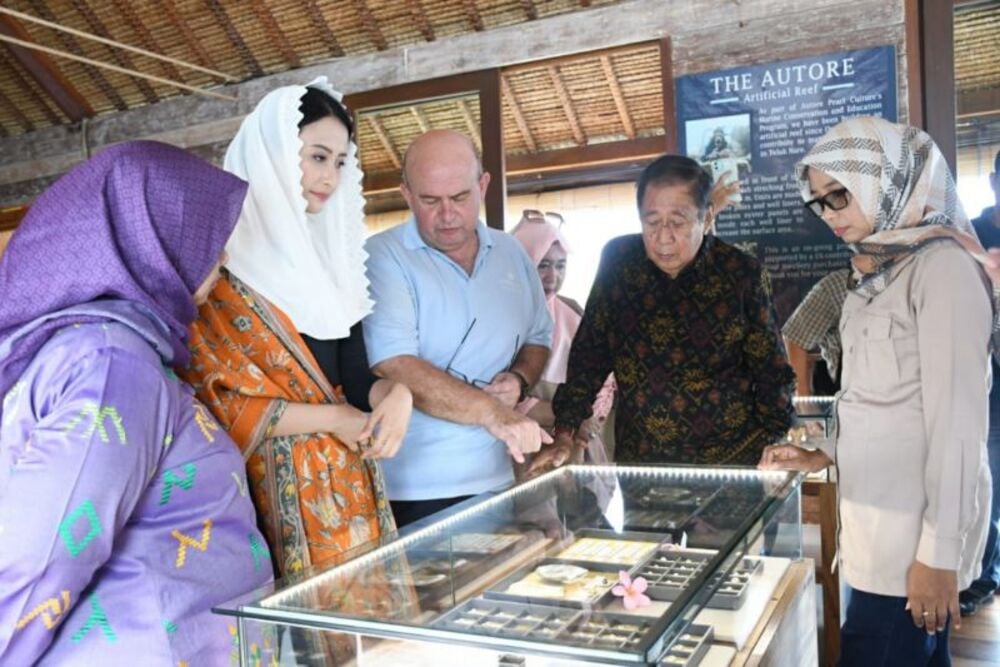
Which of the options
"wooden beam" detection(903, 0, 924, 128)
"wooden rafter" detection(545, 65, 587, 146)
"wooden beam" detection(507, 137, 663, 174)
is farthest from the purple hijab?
"wooden beam" detection(507, 137, 663, 174)

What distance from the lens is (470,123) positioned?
4.70m

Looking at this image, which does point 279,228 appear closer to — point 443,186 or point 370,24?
point 443,186

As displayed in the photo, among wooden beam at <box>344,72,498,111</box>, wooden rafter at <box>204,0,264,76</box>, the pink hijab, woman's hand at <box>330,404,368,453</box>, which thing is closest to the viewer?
woman's hand at <box>330,404,368,453</box>

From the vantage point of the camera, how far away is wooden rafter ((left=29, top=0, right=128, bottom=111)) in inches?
220

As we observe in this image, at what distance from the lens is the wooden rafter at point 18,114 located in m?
6.27

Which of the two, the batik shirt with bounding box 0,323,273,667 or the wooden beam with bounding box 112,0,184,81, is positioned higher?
the wooden beam with bounding box 112,0,184,81

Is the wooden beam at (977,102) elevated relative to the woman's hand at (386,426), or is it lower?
elevated

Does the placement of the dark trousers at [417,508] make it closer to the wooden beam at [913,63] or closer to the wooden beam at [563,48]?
the wooden beam at [563,48]

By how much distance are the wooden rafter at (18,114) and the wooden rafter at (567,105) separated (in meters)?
3.98

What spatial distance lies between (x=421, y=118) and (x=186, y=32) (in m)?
1.72

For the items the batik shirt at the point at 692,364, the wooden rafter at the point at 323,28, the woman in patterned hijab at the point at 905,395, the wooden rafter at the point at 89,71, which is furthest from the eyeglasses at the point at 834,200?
the wooden rafter at the point at 89,71

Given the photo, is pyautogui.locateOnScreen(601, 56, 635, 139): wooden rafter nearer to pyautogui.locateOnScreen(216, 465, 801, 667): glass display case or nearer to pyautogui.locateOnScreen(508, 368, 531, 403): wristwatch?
pyautogui.locateOnScreen(508, 368, 531, 403): wristwatch

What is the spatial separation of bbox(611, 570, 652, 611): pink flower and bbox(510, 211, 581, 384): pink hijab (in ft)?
7.95

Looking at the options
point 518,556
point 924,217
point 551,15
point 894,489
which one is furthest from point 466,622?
point 551,15
